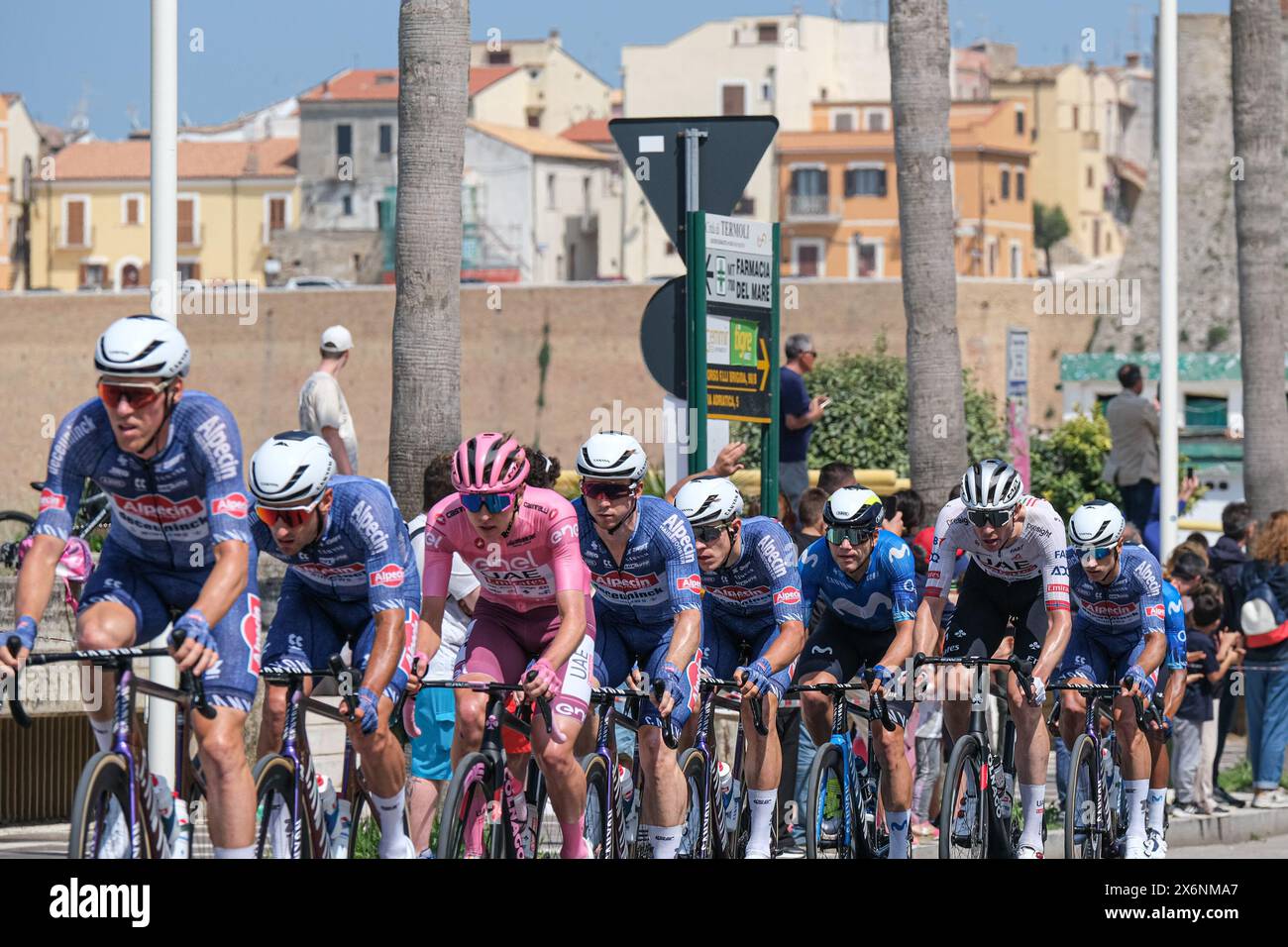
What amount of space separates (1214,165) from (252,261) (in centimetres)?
5485

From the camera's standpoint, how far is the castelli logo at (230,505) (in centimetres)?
800

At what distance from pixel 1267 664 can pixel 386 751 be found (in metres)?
8.95

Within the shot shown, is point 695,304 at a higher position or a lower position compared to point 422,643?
higher

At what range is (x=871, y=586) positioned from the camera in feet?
38.7

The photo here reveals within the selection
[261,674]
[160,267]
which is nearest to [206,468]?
[261,674]

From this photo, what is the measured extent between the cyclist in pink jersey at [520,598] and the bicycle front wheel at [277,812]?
0.72 m

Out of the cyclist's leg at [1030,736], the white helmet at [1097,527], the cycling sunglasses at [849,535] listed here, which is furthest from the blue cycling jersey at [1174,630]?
the cycling sunglasses at [849,535]

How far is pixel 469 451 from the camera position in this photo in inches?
360

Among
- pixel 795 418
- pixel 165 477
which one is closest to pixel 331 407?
pixel 795 418

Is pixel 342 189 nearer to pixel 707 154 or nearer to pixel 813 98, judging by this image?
pixel 813 98

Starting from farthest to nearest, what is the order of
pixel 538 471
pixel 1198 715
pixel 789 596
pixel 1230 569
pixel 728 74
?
pixel 728 74 < pixel 1230 569 < pixel 1198 715 < pixel 789 596 < pixel 538 471

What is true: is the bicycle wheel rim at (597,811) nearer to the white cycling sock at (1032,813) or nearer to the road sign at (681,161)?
the white cycling sock at (1032,813)

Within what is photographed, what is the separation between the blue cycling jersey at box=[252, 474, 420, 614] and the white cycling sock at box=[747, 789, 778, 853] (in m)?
2.59

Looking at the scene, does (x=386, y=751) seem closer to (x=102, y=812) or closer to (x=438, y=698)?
(x=102, y=812)
